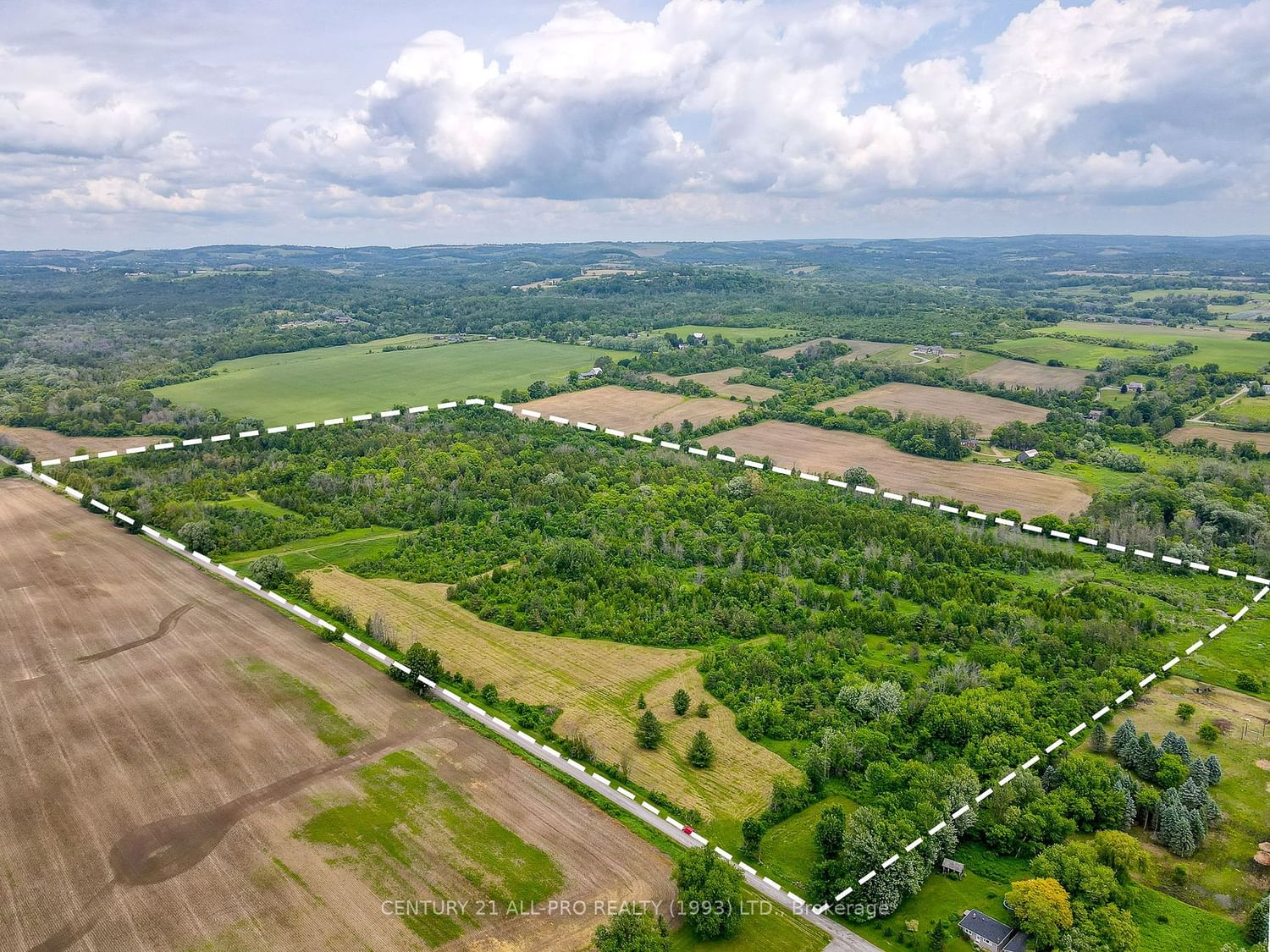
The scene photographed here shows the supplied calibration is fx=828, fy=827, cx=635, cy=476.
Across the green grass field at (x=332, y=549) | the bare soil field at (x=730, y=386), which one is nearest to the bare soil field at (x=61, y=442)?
the green grass field at (x=332, y=549)

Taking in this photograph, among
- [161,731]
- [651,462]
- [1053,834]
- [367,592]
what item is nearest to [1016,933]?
[1053,834]

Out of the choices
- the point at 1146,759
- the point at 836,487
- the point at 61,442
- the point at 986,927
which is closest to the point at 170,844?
the point at 986,927

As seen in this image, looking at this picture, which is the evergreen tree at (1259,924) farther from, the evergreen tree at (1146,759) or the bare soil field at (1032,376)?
the bare soil field at (1032,376)

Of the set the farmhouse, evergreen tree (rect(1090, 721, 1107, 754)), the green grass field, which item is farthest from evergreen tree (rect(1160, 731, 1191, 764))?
the green grass field

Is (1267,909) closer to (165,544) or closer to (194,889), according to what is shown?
(194,889)

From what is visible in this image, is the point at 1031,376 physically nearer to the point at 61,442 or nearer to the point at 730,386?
the point at 730,386

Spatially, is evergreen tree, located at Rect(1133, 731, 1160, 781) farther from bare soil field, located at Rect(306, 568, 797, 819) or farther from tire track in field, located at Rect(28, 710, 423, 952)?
tire track in field, located at Rect(28, 710, 423, 952)
